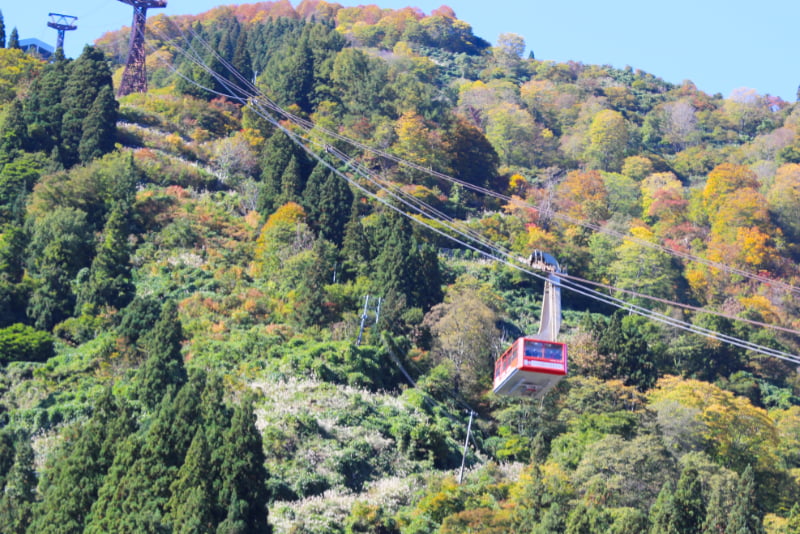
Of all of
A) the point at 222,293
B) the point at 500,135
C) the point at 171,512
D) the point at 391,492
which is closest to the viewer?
the point at 171,512

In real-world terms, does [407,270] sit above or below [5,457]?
above

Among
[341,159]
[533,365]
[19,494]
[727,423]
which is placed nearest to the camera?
[19,494]

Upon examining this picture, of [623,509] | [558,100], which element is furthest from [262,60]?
[623,509]

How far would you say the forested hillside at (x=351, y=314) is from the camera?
3812 cm

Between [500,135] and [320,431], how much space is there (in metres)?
53.9

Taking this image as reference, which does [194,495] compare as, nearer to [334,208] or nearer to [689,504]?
[689,504]

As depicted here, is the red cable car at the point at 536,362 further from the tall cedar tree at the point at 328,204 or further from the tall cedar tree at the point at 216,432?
the tall cedar tree at the point at 328,204

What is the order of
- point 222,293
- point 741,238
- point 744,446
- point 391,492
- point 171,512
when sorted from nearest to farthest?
1. point 171,512
2. point 391,492
3. point 744,446
4. point 222,293
5. point 741,238

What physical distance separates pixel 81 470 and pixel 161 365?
7.60m

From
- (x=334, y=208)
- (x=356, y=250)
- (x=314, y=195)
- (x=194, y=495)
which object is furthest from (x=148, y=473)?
(x=314, y=195)

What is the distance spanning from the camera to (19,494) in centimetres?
3716

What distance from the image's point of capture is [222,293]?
55031 millimetres

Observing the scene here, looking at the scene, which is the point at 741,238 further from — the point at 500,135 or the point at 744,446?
the point at 744,446

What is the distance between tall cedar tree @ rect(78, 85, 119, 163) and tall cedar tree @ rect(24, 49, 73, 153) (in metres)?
1.50
